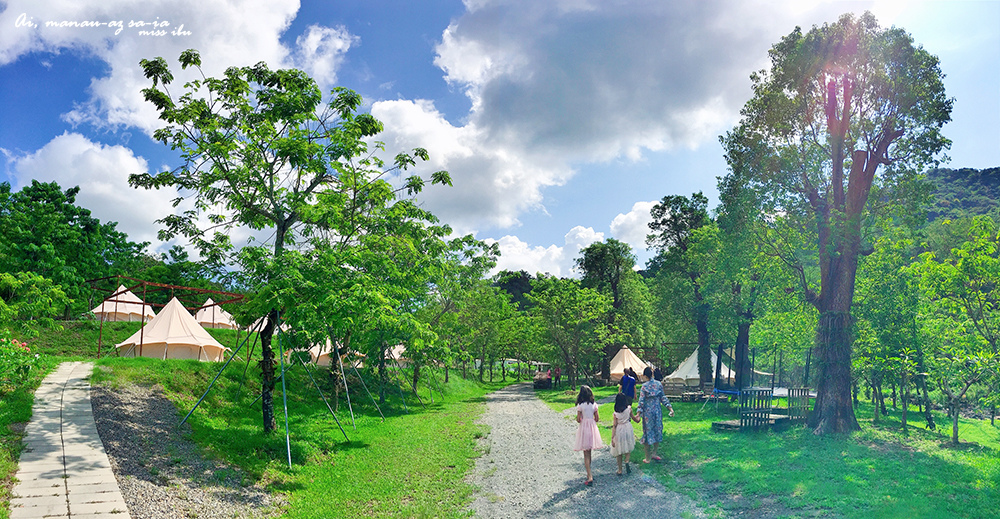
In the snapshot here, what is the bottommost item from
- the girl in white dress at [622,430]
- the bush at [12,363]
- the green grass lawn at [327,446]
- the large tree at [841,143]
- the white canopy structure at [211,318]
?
the green grass lawn at [327,446]

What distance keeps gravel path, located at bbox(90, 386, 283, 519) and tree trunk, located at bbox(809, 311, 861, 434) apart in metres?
13.4

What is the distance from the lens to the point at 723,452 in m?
11.7

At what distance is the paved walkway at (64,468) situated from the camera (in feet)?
21.8

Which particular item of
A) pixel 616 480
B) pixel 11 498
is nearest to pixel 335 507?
pixel 11 498

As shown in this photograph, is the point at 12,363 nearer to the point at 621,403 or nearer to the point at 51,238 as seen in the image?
the point at 621,403

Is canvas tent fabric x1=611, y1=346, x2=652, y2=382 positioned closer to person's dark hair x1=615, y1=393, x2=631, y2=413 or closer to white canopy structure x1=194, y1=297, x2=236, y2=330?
person's dark hair x1=615, y1=393, x2=631, y2=413

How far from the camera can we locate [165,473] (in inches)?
335

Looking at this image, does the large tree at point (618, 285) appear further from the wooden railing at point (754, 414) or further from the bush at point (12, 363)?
the bush at point (12, 363)

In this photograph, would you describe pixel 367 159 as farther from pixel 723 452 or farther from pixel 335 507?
pixel 723 452

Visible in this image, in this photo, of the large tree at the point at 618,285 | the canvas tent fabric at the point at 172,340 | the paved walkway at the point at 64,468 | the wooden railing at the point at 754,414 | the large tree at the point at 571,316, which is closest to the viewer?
the paved walkway at the point at 64,468

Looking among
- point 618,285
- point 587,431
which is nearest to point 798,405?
point 587,431

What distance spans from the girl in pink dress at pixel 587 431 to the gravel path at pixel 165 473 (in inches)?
201

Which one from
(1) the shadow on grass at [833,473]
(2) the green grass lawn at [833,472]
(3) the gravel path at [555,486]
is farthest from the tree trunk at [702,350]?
(3) the gravel path at [555,486]

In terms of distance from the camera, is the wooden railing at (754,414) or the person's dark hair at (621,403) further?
the wooden railing at (754,414)
